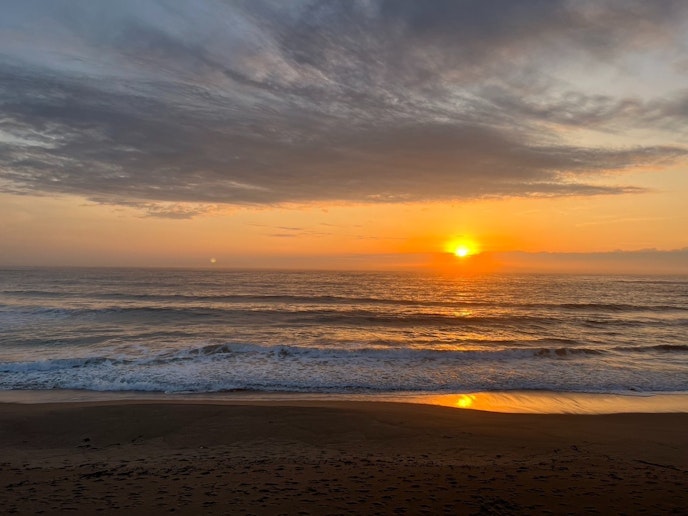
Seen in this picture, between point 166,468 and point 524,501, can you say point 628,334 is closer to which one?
point 524,501

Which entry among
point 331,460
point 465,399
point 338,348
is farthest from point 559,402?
point 338,348

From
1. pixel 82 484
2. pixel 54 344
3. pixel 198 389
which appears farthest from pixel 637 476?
pixel 54 344

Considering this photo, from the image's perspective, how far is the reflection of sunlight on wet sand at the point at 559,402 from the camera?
11570mm

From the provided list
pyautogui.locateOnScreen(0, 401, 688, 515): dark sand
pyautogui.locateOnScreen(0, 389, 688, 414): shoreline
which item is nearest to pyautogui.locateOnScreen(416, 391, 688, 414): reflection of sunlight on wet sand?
pyautogui.locateOnScreen(0, 389, 688, 414): shoreline

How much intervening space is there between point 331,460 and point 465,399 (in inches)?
261

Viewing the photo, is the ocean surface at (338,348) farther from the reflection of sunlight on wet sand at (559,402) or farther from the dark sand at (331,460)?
the dark sand at (331,460)

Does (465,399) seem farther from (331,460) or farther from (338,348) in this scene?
(338,348)

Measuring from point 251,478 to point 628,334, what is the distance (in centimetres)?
2634

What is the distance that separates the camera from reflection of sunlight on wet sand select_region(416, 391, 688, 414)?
38.0 feet

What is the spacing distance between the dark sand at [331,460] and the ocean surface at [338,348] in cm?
331

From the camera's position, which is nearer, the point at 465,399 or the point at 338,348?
the point at 465,399

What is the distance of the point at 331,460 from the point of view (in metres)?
7.15

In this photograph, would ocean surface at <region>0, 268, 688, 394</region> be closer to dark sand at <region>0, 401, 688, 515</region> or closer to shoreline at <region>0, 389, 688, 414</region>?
shoreline at <region>0, 389, 688, 414</region>

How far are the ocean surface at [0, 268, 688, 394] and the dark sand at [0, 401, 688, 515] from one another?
3307 millimetres
